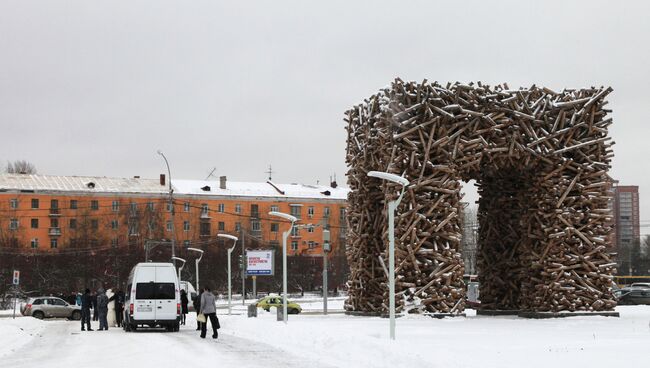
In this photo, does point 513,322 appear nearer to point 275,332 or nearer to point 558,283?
point 558,283

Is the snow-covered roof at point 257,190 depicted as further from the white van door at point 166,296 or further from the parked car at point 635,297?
the white van door at point 166,296

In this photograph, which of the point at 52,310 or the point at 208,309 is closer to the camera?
the point at 208,309

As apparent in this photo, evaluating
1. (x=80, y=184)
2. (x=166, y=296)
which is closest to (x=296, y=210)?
(x=80, y=184)

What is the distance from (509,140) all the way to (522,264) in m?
5.32

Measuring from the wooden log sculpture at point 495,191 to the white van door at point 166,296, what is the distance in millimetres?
7730

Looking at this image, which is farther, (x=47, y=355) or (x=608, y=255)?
(x=608, y=255)

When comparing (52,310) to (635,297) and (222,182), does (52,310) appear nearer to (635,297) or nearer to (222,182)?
(635,297)

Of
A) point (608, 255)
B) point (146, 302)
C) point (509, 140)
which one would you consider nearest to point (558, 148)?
point (509, 140)

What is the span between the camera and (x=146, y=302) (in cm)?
3291

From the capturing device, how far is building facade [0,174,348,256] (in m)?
100

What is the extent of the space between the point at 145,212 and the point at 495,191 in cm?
6965

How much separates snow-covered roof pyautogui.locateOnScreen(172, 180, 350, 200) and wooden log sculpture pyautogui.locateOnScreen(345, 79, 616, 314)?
70328 mm

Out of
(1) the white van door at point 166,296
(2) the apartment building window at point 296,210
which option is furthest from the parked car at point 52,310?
(2) the apartment building window at point 296,210

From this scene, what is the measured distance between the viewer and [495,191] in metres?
40.0
